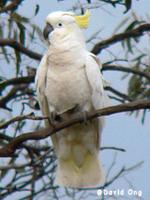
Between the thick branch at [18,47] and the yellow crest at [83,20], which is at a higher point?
the yellow crest at [83,20]

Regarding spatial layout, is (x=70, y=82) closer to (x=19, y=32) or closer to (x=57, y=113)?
(x=57, y=113)

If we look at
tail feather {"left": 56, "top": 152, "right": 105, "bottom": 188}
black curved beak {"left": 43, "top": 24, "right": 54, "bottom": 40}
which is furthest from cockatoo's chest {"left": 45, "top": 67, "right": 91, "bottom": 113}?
tail feather {"left": 56, "top": 152, "right": 105, "bottom": 188}

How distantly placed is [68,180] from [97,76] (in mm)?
513

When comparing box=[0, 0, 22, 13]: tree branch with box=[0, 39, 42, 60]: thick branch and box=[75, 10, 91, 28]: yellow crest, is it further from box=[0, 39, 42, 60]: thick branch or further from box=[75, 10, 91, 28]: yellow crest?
box=[75, 10, 91, 28]: yellow crest

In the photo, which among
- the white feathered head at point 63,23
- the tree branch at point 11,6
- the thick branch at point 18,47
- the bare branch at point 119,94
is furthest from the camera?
the bare branch at point 119,94

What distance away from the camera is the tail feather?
446 centimetres

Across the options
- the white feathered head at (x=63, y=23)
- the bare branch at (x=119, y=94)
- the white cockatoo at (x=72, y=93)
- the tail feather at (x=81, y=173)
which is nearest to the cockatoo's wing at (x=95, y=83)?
the white cockatoo at (x=72, y=93)

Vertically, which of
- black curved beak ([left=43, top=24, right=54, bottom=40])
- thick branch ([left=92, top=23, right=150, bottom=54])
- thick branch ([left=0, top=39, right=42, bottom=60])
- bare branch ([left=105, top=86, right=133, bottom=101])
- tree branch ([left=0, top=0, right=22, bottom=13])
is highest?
black curved beak ([left=43, top=24, right=54, bottom=40])

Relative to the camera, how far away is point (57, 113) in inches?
172

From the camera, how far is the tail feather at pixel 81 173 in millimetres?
4461

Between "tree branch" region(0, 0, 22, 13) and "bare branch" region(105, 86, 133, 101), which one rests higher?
"tree branch" region(0, 0, 22, 13)

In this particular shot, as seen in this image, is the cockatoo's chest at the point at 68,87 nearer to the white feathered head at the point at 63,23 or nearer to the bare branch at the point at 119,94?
the white feathered head at the point at 63,23

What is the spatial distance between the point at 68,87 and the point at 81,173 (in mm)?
442

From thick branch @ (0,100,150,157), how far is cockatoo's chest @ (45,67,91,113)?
11.1 inches
